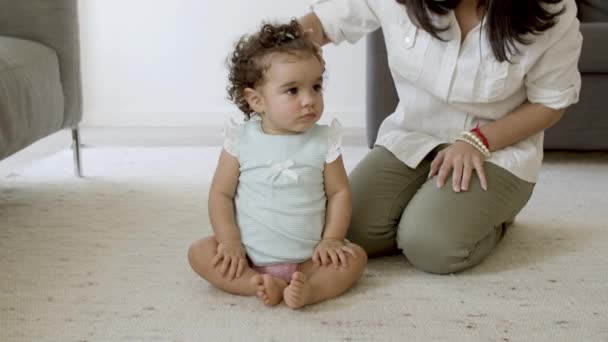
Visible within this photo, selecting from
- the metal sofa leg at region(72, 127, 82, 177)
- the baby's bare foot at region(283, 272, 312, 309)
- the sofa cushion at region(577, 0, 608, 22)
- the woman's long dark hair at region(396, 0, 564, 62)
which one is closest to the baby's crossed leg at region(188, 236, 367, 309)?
the baby's bare foot at region(283, 272, 312, 309)

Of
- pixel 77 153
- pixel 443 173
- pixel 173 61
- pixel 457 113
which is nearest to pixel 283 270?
pixel 443 173

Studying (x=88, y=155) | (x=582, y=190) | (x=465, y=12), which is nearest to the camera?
(x=465, y=12)

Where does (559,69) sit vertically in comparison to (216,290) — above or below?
above

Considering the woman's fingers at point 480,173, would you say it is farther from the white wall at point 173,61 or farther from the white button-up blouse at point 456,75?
the white wall at point 173,61

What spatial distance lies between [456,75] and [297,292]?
494 millimetres

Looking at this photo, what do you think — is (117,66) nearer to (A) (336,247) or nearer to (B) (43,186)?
(B) (43,186)

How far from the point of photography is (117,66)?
9.65ft

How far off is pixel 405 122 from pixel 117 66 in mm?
1715

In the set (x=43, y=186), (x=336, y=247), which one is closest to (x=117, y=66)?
(x=43, y=186)

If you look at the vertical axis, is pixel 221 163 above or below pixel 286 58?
below

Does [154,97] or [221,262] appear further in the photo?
[154,97]

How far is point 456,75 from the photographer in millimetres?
1372

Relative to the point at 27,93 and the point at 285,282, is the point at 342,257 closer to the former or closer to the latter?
the point at 285,282

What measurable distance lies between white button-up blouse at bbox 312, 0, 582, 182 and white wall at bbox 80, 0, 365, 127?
1.43 m
